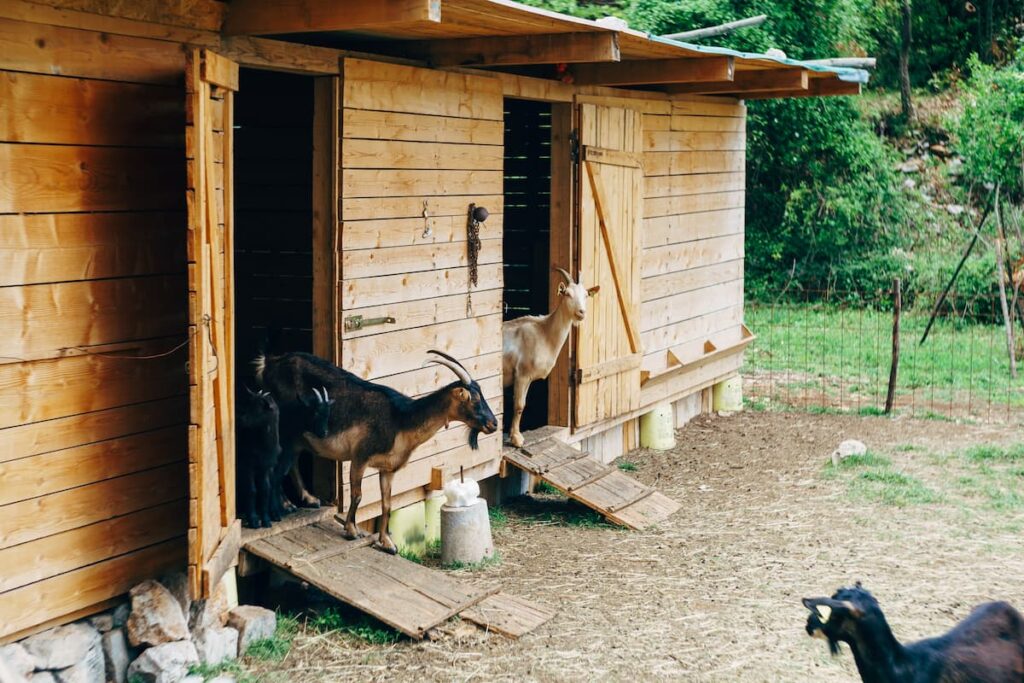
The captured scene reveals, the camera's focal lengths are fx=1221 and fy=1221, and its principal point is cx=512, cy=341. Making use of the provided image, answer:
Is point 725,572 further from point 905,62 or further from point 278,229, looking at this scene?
point 905,62

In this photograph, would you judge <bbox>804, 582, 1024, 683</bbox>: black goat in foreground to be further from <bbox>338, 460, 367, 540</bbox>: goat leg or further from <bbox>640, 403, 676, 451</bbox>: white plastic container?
<bbox>640, 403, 676, 451</bbox>: white plastic container

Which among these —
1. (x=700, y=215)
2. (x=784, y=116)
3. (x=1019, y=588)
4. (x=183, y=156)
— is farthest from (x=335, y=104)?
(x=784, y=116)

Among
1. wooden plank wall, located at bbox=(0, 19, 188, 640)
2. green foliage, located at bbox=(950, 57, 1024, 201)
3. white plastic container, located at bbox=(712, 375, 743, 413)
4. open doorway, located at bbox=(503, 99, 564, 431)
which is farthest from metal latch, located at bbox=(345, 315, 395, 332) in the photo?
green foliage, located at bbox=(950, 57, 1024, 201)

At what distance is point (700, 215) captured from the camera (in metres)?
12.5

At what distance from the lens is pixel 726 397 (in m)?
13.6

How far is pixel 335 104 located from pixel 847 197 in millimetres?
14730

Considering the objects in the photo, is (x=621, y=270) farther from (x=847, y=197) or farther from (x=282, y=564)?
(x=847, y=197)

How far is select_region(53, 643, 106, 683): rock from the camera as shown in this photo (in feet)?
17.5

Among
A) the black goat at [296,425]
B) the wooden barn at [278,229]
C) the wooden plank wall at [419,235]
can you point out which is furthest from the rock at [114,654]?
the wooden plank wall at [419,235]

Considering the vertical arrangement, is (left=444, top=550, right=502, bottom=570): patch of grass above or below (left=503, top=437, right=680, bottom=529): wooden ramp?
below

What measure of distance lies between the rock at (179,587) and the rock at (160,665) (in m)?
0.31

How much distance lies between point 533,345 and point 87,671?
4736mm

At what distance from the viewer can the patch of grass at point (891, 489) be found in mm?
9680

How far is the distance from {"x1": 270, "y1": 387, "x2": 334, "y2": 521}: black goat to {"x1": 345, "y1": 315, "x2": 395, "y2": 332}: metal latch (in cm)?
45
